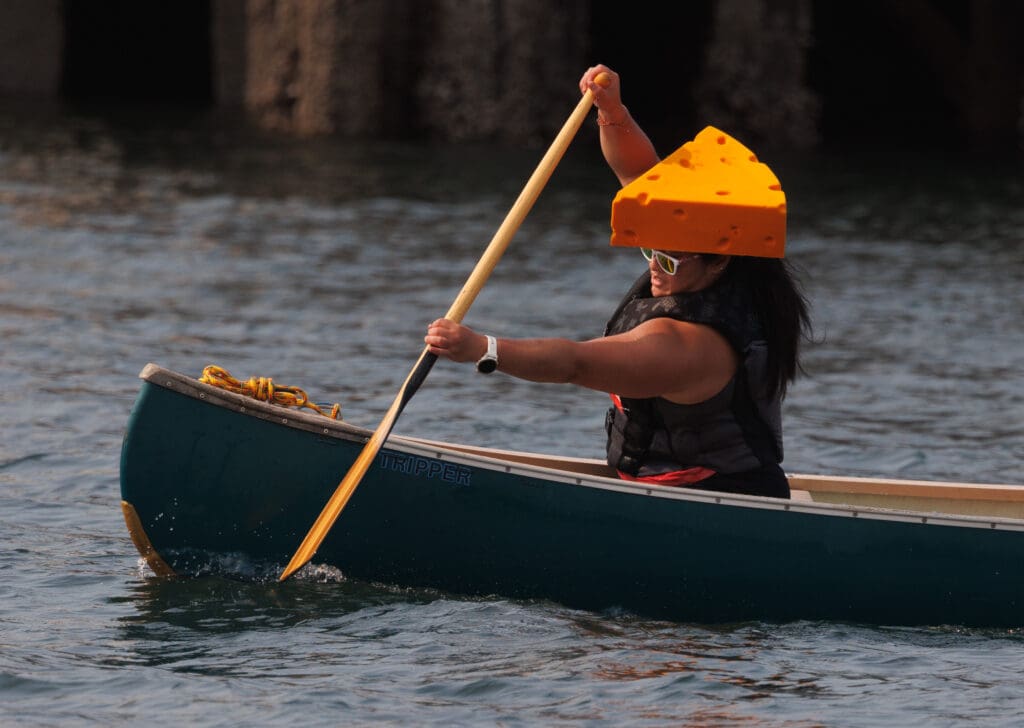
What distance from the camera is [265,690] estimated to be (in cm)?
523

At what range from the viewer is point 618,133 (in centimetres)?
651

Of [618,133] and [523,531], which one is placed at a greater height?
[618,133]

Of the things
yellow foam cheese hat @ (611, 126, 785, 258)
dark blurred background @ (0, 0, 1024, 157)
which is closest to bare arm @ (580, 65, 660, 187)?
yellow foam cheese hat @ (611, 126, 785, 258)

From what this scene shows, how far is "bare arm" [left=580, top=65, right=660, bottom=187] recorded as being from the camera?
6379 millimetres

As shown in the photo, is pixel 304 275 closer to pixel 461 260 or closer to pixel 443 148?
pixel 461 260

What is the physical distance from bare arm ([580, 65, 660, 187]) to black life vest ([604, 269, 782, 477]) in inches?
27.8

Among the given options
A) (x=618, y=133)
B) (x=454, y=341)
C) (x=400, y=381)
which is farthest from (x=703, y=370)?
(x=400, y=381)

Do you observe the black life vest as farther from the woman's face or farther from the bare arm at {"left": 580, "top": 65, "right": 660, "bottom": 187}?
the bare arm at {"left": 580, "top": 65, "right": 660, "bottom": 187}

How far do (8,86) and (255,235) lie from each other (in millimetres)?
7394

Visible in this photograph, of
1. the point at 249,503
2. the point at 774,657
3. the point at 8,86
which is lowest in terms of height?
the point at 774,657

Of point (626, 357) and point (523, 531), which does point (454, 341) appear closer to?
point (626, 357)

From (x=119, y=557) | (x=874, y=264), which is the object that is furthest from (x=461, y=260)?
(x=119, y=557)

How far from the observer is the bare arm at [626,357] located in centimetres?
515

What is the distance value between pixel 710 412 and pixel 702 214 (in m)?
0.62
